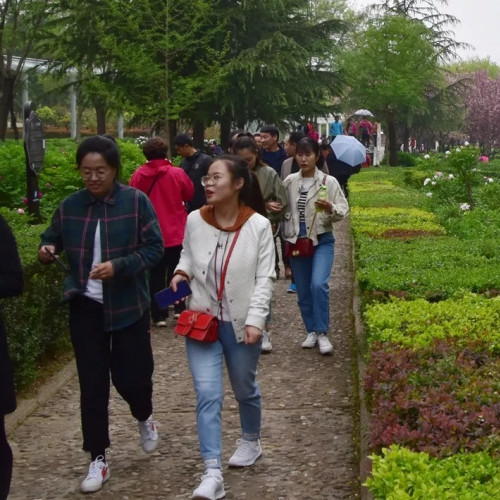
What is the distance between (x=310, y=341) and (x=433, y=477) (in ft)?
15.3

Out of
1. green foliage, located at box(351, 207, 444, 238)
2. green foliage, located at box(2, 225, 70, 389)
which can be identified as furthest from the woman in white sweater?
green foliage, located at box(351, 207, 444, 238)

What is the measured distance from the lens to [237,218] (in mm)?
4797

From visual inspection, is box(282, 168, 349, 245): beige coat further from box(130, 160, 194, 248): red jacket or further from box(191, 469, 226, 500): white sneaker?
box(191, 469, 226, 500): white sneaker

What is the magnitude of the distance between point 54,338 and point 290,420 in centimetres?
239

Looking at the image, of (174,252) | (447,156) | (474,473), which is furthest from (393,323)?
(447,156)

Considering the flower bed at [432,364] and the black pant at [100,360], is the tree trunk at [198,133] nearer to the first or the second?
the flower bed at [432,364]

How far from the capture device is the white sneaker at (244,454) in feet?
16.9

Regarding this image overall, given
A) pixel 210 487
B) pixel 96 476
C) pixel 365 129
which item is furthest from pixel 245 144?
pixel 365 129

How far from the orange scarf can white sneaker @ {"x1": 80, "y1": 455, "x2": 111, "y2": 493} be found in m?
1.32

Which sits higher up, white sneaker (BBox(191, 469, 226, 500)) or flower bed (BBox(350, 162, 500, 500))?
flower bed (BBox(350, 162, 500, 500))

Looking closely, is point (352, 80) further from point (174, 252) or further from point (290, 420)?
point (290, 420)

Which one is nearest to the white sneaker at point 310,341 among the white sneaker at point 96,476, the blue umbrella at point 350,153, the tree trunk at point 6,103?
the white sneaker at point 96,476

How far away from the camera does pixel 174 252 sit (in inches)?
357

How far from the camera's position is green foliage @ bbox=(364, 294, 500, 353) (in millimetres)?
5664
